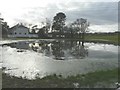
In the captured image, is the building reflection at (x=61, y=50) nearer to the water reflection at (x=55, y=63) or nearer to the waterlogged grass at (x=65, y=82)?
the water reflection at (x=55, y=63)

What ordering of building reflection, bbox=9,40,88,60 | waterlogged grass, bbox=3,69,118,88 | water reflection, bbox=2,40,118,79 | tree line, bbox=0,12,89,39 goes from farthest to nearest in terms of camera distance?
tree line, bbox=0,12,89,39, building reflection, bbox=9,40,88,60, water reflection, bbox=2,40,118,79, waterlogged grass, bbox=3,69,118,88

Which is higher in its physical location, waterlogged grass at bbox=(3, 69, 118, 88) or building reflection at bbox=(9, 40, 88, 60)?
waterlogged grass at bbox=(3, 69, 118, 88)

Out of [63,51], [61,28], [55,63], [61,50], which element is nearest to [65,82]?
[55,63]

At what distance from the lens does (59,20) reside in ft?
308

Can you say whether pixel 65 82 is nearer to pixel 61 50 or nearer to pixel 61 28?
pixel 61 50

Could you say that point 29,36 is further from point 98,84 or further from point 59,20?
point 98,84

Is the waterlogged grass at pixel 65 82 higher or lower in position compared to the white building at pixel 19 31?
lower

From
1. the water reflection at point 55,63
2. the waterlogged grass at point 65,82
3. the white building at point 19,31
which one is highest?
the white building at point 19,31

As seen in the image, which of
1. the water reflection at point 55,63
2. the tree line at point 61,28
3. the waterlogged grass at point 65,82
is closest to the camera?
the waterlogged grass at point 65,82

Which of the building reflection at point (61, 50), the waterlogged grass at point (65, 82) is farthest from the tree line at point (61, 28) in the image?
the waterlogged grass at point (65, 82)

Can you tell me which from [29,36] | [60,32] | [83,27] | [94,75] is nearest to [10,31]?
[29,36]

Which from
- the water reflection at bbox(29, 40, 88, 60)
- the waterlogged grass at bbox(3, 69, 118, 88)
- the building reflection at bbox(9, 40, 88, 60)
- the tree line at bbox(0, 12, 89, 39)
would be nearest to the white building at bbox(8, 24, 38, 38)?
the tree line at bbox(0, 12, 89, 39)

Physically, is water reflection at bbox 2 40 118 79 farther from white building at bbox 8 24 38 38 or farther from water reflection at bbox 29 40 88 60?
white building at bbox 8 24 38 38

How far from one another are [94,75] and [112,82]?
6.44ft
